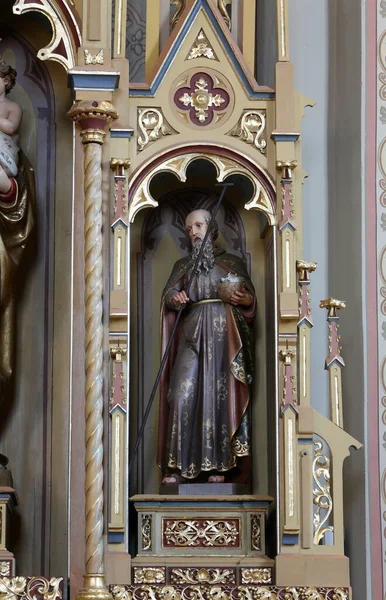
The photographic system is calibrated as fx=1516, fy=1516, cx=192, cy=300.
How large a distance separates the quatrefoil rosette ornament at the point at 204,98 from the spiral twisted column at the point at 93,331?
38 centimetres

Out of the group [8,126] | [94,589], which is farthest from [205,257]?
[94,589]

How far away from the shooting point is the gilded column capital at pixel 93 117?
730cm

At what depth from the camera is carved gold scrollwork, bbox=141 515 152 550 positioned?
279 inches

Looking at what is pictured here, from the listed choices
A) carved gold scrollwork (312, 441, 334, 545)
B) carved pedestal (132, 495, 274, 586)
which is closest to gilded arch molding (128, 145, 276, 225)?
carved gold scrollwork (312, 441, 334, 545)

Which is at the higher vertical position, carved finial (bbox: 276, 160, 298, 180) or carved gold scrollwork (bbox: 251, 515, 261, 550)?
carved finial (bbox: 276, 160, 298, 180)

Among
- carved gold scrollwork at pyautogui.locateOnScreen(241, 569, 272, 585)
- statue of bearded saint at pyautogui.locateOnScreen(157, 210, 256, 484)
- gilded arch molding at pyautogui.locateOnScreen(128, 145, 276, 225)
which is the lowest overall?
carved gold scrollwork at pyautogui.locateOnScreen(241, 569, 272, 585)

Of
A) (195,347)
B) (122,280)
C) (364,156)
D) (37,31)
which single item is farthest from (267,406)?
(37,31)

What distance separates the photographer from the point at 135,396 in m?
7.66

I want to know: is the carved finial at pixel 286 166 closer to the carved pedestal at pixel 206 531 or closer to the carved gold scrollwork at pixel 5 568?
the carved pedestal at pixel 206 531

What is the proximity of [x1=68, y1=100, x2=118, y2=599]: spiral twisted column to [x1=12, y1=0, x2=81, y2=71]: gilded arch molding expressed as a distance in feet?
1.04

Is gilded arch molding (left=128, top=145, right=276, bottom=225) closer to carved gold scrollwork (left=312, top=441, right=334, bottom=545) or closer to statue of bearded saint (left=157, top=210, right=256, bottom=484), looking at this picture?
statue of bearded saint (left=157, top=210, right=256, bottom=484)

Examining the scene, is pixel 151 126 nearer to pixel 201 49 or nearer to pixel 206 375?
pixel 201 49

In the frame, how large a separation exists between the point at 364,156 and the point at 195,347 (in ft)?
4.75

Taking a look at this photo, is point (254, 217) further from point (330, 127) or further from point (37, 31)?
point (37, 31)
